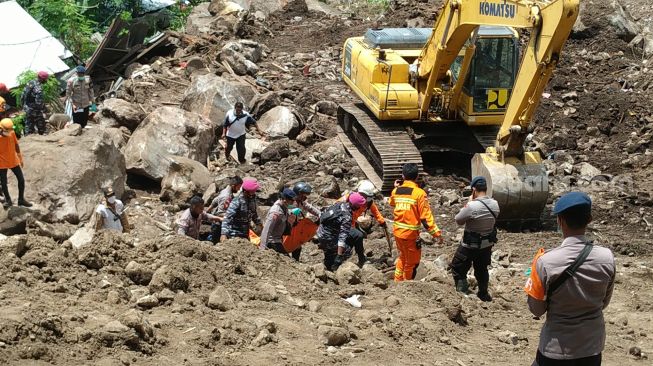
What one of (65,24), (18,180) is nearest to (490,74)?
(18,180)

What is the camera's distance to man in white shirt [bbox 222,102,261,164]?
1656cm

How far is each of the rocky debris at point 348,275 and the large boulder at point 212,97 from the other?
8.67 meters

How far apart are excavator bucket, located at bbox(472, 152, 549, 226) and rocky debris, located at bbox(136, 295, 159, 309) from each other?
6.43 m

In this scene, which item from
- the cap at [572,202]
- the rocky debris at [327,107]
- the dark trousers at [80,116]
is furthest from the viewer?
the rocky debris at [327,107]

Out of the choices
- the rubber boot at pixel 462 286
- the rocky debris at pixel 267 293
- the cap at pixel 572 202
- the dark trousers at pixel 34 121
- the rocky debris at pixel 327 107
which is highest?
the cap at pixel 572 202

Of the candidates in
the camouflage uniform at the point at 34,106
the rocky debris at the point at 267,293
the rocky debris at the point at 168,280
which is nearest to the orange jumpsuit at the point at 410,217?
the rocky debris at the point at 267,293

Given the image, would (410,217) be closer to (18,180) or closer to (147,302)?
(147,302)

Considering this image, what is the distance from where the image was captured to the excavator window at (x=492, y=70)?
1512 centimetres

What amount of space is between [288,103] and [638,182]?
7428mm

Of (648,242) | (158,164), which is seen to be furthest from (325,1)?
(648,242)

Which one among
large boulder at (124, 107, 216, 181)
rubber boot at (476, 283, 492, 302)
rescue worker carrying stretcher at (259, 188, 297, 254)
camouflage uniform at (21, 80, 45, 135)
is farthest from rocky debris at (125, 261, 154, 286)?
camouflage uniform at (21, 80, 45, 135)

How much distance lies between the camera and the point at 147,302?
7875mm

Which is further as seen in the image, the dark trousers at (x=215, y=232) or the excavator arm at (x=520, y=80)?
the excavator arm at (x=520, y=80)

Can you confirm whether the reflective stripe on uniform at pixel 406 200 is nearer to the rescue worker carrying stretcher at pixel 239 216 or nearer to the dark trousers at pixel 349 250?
the dark trousers at pixel 349 250
